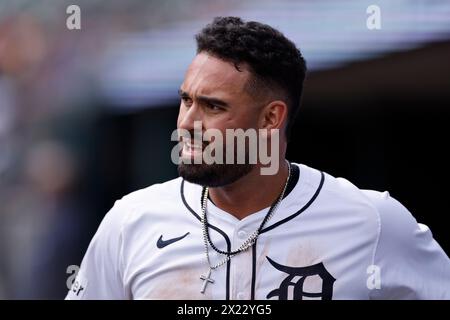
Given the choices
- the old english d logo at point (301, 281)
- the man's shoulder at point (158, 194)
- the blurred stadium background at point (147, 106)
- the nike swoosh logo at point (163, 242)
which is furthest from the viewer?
the blurred stadium background at point (147, 106)

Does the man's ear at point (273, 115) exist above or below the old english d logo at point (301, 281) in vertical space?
above

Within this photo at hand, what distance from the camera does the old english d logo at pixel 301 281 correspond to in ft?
7.11

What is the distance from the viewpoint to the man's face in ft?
7.23

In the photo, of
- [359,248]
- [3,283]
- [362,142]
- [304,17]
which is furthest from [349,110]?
[3,283]

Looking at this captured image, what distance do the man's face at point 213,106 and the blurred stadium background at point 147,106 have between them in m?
1.30

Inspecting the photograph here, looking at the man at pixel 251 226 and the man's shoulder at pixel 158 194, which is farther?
the man's shoulder at pixel 158 194

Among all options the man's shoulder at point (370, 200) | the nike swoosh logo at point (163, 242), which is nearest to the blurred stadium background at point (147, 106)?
the man's shoulder at point (370, 200)

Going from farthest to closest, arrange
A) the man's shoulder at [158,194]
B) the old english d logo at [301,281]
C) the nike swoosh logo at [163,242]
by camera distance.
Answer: the man's shoulder at [158,194] < the nike swoosh logo at [163,242] < the old english d logo at [301,281]

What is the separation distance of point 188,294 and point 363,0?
1.82 metres

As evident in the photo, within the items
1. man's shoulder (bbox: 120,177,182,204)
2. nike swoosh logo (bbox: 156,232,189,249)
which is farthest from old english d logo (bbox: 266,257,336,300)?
man's shoulder (bbox: 120,177,182,204)

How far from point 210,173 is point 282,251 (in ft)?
1.08

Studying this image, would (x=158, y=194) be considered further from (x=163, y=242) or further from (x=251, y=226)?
(x=251, y=226)

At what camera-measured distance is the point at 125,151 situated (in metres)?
4.00

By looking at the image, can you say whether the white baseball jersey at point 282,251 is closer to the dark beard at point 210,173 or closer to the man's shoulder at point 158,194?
the man's shoulder at point 158,194
